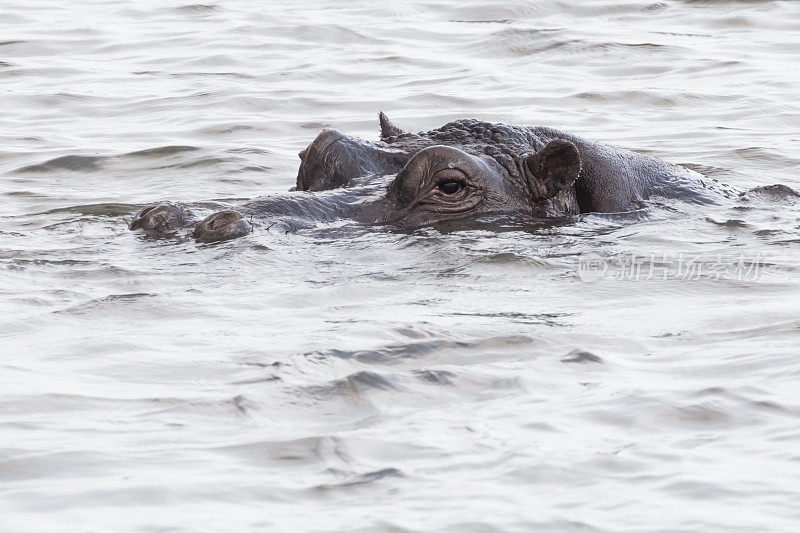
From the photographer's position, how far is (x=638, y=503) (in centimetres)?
480

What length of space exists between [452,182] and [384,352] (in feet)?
10.0

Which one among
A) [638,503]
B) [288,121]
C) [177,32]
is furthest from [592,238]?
[177,32]

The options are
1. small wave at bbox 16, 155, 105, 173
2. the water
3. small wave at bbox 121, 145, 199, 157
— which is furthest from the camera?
small wave at bbox 121, 145, 199, 157

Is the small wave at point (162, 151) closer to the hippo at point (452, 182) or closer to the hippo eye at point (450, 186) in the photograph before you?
the hippo at point (452, 182)

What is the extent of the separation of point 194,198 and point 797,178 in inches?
219

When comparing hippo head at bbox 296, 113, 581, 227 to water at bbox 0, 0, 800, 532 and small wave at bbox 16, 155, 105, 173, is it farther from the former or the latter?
small wave at bbox 16, 155, 105, 173

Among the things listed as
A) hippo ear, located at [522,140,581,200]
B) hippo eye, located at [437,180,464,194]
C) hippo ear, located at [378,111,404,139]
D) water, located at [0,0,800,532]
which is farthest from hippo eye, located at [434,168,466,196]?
hippo ear, located at [378,111,404,139]

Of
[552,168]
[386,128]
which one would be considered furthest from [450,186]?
[386,128]

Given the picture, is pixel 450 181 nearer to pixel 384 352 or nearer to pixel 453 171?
pixel 453 171

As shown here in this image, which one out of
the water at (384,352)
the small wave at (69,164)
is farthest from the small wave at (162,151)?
the small wave at (69,164)

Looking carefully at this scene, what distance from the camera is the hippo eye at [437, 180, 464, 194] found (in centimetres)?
922

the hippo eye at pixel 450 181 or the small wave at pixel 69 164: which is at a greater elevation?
the hippo eye at pixel 450 181

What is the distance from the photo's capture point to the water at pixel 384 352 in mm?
4859

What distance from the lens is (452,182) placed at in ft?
30.3
